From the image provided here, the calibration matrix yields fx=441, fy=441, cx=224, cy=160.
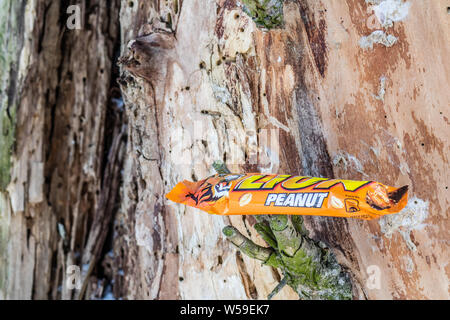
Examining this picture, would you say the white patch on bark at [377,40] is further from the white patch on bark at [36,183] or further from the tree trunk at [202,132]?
the white patch on bark at [36,183]

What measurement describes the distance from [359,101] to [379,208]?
0.73 feet

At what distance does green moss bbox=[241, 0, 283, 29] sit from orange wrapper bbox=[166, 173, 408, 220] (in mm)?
307

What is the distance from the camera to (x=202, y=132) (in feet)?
3.34

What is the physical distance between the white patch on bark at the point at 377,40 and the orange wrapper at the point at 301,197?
0.26 meters

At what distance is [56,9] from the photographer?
4.35 feet

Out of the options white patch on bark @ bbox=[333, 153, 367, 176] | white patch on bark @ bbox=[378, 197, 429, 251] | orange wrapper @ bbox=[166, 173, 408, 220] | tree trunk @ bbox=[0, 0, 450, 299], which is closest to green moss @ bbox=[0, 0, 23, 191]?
tree trunk @ bbox=[0, 0, 450, 299]

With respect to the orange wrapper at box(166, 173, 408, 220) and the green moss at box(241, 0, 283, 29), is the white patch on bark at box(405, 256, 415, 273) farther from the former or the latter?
the green moss at box(241, 0, 283, 29)

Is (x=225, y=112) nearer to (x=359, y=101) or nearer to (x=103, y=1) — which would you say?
(x=359, y=101)

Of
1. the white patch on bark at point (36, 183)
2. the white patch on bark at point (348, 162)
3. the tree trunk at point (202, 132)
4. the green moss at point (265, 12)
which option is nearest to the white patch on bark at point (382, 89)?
the tree trunk at point (202, 132)

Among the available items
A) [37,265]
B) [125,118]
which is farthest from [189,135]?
[37,265]

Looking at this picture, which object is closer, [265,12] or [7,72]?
[265,12]

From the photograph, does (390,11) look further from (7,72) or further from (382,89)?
(7,72)

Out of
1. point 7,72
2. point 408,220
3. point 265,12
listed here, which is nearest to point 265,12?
point 265,12

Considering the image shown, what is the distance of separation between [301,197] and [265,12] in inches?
14.5
